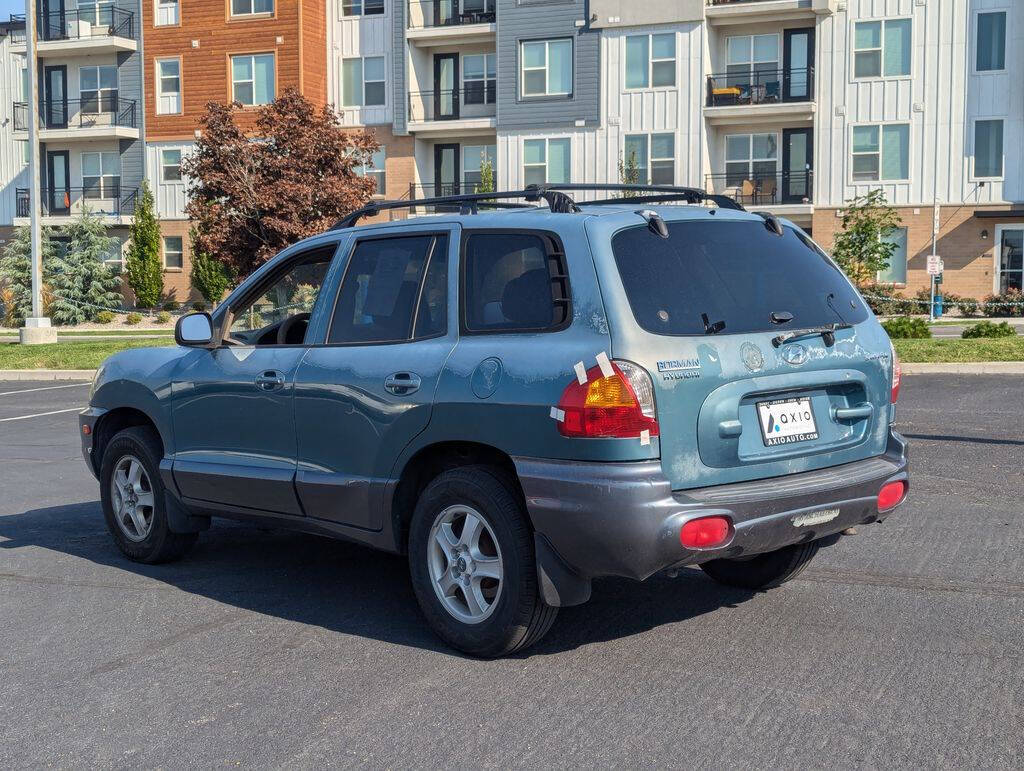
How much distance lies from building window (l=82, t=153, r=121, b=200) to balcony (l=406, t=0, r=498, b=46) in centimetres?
1397

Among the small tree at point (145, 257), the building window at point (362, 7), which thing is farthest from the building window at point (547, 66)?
the small tree at point (145, 257)

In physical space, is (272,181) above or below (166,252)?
above

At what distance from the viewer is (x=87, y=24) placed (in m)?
50.5

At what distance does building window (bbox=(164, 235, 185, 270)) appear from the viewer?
163 feet

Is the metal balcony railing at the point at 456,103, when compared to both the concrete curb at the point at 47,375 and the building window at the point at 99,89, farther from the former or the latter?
the concrete curb at the point at 47,375

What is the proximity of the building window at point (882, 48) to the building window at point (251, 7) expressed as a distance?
21.6 metres

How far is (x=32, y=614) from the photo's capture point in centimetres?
624

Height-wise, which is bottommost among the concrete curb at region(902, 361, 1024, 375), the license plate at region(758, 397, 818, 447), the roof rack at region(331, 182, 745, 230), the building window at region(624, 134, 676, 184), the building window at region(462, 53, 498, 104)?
the concrete curb at region(902, 361, 1024, 375)

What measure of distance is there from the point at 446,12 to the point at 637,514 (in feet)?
144

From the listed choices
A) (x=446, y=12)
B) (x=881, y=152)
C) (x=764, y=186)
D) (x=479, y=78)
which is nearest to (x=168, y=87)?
(x=446, y=12)

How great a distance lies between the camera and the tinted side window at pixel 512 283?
521 cm

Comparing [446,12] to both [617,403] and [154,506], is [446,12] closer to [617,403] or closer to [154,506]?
[154,506]

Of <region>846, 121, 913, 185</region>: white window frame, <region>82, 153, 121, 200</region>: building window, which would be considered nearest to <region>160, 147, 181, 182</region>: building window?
<region>82, 153, 121, 200</region>: building window

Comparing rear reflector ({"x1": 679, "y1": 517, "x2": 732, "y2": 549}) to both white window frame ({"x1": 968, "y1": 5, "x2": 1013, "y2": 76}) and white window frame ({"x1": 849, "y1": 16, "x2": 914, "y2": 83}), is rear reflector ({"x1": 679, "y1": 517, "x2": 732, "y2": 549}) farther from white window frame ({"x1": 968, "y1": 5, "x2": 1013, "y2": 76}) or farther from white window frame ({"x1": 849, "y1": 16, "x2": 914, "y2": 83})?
white window frame ({"x1": 968, "y1": 5, "x2": 1013, "y2": 76})
